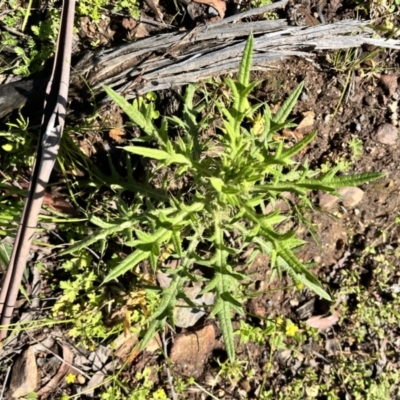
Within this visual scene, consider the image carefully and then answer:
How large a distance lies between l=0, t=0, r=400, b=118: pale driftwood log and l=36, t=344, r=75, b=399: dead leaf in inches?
56.1

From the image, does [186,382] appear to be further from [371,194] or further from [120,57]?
[120,57]

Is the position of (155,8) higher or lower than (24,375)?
higher

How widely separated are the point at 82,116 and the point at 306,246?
5.26ft

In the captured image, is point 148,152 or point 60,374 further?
point 60,374

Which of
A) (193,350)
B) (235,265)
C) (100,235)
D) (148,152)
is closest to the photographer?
(148,152)

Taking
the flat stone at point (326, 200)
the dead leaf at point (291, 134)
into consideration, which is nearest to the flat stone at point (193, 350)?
the flat stone at point (326, 200)

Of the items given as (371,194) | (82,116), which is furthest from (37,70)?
(371,194)

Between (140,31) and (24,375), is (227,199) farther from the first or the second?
(24,375)

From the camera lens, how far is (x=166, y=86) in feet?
9.09

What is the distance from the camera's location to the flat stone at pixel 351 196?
324 centimetres

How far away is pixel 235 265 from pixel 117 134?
1016 millimetres

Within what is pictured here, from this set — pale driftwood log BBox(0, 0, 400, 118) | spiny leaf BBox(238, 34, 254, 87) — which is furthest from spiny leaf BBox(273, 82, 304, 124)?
pale driftwood log BBox(0, 0, 400, 118)

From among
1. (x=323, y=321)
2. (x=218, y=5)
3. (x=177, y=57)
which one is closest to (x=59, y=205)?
(x=177, y=57)

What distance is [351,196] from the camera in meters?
3.26
